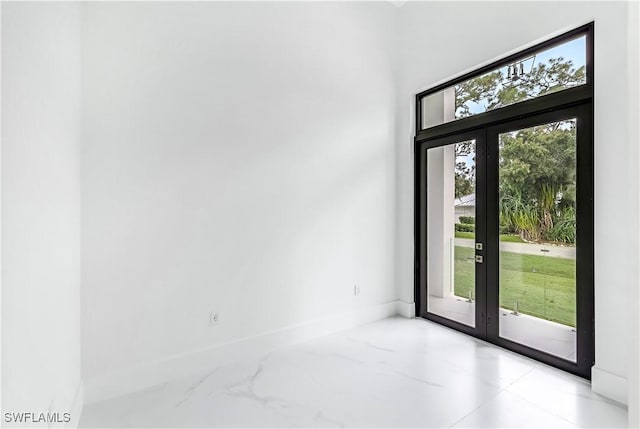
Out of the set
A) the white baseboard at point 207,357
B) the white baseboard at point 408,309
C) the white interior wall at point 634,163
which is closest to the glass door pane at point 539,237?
the white baseboard at point 408,309

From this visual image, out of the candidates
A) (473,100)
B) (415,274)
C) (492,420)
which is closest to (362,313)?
(415,274)

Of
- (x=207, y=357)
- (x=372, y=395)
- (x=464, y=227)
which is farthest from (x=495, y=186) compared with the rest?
(x=207, y=357)

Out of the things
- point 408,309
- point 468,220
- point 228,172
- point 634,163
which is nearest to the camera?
point 634,163

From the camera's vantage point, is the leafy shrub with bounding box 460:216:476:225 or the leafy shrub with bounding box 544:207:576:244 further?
the leafy shrub with bounding box 460:216:476:225

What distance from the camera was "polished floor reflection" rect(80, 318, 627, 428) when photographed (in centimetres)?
194

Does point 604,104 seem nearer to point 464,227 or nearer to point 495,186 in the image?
point 495,186

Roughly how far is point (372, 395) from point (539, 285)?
1635 mm

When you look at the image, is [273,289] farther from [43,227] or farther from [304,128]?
[43,227]

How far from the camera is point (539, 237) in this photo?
2684mm

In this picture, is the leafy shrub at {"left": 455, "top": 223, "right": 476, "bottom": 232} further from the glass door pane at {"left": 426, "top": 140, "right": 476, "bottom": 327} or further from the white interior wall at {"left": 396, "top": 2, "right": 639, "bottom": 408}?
the white interior wall at {"left": 396, "top": 2, "right": 639, "bottom": 408}

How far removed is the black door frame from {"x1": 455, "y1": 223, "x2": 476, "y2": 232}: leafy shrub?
0.25ft

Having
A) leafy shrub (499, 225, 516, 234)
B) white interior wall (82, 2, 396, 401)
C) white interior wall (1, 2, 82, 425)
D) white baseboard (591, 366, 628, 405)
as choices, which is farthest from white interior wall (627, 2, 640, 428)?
white interior wall (82, 2, 396, 401)

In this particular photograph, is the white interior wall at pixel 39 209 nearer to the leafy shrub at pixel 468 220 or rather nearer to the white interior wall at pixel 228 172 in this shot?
the white interior wall at pixel 228 172

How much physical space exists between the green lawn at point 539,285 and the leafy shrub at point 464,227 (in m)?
0.36
